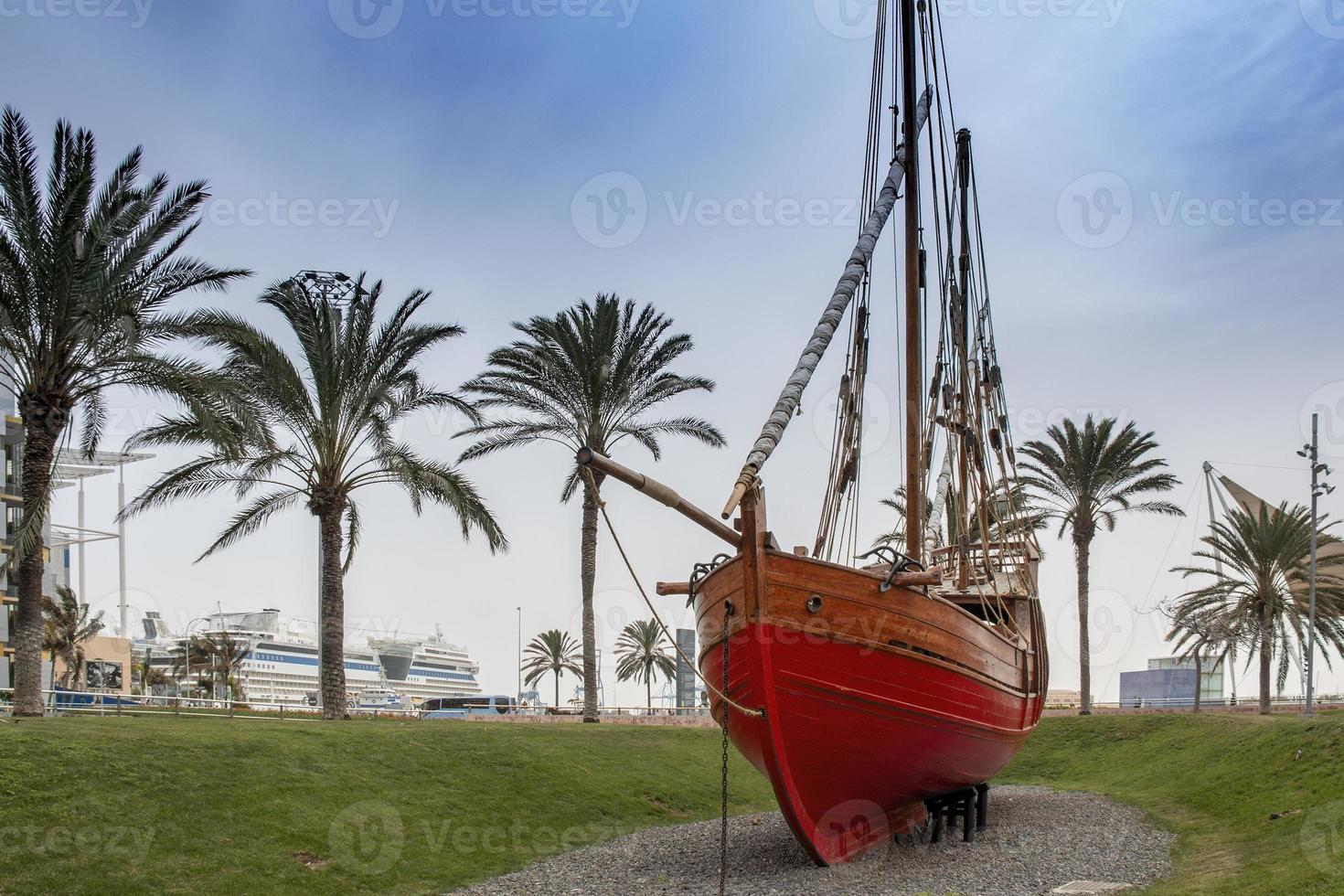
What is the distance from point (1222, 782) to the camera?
843 inches

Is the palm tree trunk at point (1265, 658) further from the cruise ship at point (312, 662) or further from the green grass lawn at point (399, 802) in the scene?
the cruise ship at point (312, 662)

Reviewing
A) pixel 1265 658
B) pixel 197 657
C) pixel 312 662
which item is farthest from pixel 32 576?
pixel 312 662

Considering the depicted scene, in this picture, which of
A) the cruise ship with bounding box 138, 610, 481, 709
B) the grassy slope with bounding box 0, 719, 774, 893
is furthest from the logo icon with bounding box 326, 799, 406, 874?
the cruise ship with bounding box 138, 610, 481, 709

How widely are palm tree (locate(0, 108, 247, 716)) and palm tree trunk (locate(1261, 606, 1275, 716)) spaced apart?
32.0 m

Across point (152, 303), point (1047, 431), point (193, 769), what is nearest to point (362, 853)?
point (193, 769)

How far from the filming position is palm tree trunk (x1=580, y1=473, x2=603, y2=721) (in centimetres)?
2994

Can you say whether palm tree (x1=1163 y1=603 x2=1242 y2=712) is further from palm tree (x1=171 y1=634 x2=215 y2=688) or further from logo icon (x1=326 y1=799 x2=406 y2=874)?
palm tree (x1=171 y1=634 x2=215 y2=688)

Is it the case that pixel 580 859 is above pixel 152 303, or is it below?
below

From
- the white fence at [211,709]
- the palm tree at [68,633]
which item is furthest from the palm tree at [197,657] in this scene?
the white fence at [211,709]

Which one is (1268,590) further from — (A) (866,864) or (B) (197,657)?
(B) (197,657)

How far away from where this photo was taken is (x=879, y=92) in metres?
22.5

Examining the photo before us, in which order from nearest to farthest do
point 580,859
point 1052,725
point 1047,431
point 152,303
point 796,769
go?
point 796,769
point 580,859
point 152,303
point 1052,725
point 1047,431

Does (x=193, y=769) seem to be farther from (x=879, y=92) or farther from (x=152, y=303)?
(x=879, y=92)

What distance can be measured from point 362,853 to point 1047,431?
29816 mm
